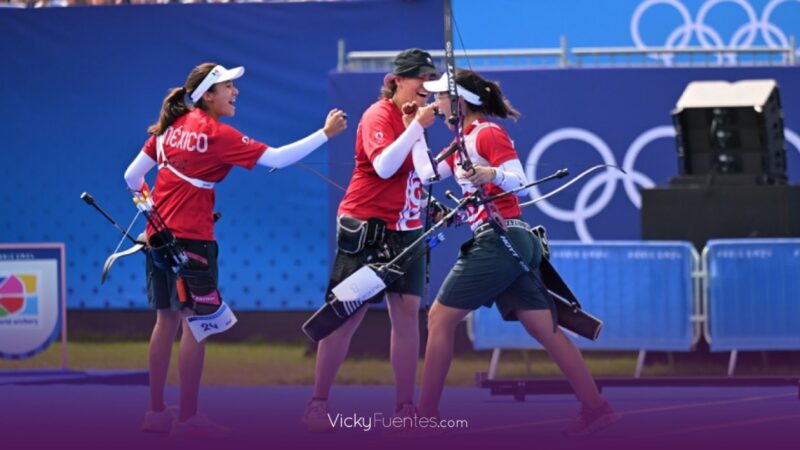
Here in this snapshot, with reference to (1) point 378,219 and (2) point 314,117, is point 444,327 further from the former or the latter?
(2) point 314,117

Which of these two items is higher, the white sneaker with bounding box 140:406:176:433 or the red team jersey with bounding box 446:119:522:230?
the red team jersey with bounding box 446:119:522:230

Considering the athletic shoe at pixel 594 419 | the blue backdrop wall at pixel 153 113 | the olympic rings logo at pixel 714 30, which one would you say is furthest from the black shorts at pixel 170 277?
the olympic rings logo at pixel 714 30

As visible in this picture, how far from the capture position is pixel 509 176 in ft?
25.9

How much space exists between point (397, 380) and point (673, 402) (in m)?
2.58

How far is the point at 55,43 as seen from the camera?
1475 cm

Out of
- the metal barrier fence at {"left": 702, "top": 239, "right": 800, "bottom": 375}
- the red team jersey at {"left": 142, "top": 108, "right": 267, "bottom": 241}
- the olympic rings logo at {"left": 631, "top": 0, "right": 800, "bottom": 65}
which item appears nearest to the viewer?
the red team jersey at {"left": 142, "top": 108, "right": 267, "bottom": 241}

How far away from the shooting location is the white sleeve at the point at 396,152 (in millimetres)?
7930

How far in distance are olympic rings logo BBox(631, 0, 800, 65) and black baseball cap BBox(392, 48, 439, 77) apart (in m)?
5.42

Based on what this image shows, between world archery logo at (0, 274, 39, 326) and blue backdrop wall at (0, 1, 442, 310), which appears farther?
blue backdrop wall at (0, 1, 442, 310)

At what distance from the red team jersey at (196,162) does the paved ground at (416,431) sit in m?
1.12

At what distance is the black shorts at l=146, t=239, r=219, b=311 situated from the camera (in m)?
8.28

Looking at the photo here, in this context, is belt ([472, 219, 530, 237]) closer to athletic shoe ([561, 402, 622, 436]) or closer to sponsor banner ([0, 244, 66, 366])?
athletic shoe ([561, 402, 622, 436])

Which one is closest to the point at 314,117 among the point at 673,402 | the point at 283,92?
the point at 283,92

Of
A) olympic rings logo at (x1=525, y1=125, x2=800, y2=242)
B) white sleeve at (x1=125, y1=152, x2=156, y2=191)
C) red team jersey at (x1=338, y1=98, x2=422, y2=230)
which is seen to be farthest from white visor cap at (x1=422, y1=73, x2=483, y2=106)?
olympic rings logo at (x1=525, y1=125, x2=800, y2=242)
